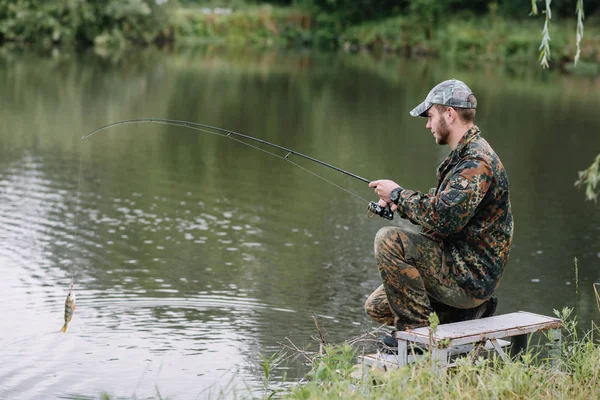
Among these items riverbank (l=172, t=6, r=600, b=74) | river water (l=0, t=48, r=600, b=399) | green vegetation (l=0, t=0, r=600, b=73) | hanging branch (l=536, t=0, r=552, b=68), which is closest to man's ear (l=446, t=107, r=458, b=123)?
hanging branch (l=536, t=0, r=552, b=68)

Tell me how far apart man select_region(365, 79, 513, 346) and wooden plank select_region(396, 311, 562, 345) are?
12 centimetres

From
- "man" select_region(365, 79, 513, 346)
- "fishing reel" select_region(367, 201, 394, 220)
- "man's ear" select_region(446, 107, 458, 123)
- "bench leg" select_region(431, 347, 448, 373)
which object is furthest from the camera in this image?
"fishing reel" select_region(367, 201, 394, 220)

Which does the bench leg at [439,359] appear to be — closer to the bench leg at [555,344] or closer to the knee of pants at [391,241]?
the knee of pants at [391,241]

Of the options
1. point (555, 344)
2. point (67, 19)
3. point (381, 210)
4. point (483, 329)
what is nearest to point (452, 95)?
point (381, 210)

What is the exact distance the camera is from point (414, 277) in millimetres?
4617

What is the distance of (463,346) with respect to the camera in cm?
462

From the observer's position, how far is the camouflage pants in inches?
183

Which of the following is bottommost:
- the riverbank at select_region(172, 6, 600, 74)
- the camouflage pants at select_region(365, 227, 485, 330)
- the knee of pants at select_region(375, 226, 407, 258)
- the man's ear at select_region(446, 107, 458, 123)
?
Result: the riverbank at select_region(172, 6, 600, 74)

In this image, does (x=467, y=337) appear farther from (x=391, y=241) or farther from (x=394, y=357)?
(x=391, y=241)

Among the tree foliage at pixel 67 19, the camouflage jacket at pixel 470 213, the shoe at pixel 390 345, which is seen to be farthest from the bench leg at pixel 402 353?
the tree foliage at pixel 67 19

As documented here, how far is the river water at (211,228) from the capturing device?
5965mm

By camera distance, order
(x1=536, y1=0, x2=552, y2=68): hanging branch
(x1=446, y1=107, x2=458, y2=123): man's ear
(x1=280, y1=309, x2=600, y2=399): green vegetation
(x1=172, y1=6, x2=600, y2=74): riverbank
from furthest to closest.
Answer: (x1=172, y1=6, x2=600, y2=74): riverbank, (x1=536, y1=0, x2=552, y2=68): hanging branch, (x1=446, y1=107, x2=458, y2=123): man's ear, (x1=280, y1=309, x2=600, y2=399): green vegetation

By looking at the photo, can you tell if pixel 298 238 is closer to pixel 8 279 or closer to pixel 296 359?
pixel 8 279

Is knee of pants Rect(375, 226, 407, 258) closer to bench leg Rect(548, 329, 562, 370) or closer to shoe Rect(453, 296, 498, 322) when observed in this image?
shoe Rect(453, 296, 498, 322)
